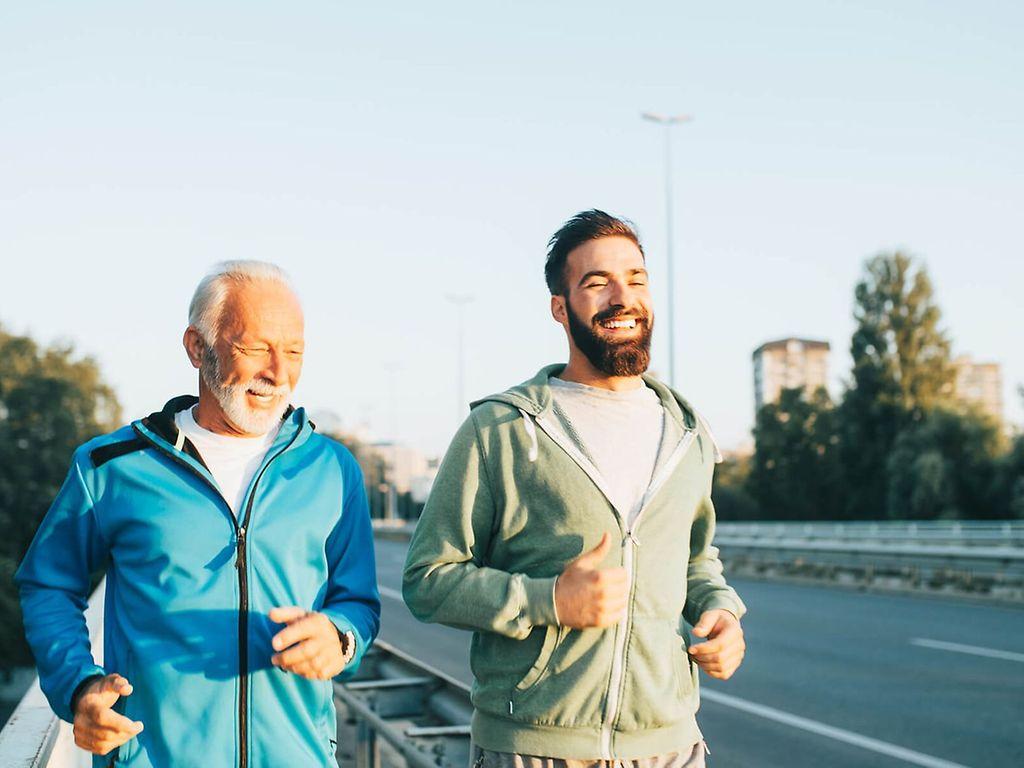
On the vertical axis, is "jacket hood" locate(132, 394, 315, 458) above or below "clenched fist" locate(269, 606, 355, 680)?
above

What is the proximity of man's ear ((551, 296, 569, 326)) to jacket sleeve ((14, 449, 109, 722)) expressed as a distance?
49.9 inches

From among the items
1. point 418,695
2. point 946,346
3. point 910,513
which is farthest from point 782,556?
point 946,346

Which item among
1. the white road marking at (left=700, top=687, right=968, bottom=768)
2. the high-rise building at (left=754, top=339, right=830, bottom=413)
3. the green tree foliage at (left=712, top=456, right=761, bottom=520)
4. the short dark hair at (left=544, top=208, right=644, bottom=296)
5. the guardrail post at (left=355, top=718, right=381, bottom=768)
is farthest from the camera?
the high-rise building at (left=754, top=339, right=830, bottom=413)

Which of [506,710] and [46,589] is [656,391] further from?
[46,589]

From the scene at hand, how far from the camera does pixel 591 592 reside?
2.71 metres

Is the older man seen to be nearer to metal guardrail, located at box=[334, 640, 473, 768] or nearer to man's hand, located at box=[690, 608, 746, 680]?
man's hand, located at box=[690, 608, 746, 680]

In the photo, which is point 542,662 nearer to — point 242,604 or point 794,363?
point 242,604

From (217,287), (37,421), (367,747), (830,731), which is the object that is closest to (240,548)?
→ (217,287)

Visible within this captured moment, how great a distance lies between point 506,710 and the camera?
115 inches

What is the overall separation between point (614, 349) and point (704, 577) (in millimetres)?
706

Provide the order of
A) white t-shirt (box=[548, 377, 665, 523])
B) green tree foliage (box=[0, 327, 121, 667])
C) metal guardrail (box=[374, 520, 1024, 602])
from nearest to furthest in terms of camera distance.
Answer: white t-shirt (box=[548, 377, 665, 523]) → metal guardrail (box=[374, 520, 1024, 602]) → green tree foliage (box=[0, 327, 121, 667])

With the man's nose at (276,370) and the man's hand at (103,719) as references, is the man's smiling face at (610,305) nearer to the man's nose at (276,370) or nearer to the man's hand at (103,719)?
the man's nose at (276,370)

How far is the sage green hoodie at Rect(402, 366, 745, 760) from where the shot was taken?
2.87m

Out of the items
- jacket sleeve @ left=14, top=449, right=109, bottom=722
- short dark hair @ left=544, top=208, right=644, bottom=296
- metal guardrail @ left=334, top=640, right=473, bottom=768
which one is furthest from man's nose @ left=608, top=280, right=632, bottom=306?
metal guardrail @ left=334, top=640, right=473, bottom=768
